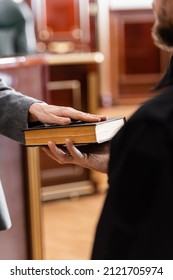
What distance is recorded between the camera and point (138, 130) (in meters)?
0.78

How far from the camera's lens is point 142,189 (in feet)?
2.54

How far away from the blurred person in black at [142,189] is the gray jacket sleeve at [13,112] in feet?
2.05

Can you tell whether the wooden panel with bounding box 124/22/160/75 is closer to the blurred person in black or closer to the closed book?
the closed book

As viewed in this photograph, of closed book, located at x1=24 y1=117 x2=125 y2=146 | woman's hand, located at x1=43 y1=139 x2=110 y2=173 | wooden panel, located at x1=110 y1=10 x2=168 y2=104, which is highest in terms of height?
closed book, located at x1=24 y1=117 x2=125 y2=146

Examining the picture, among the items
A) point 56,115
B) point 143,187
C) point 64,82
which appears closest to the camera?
point 143,187

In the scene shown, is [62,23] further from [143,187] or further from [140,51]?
[143,187]

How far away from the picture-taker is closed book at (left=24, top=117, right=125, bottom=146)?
47.6 inches

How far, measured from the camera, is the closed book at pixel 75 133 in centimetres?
121

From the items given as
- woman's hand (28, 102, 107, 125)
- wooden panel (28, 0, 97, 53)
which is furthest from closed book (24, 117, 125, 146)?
wooden panel (28, 0, 97, 53)

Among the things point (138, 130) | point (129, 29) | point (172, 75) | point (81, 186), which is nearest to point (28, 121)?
point (172, 75)

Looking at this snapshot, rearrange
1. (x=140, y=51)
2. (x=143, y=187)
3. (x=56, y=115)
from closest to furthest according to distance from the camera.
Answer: (x=143, y=187) → (x=56, y=115) → (x=140, y=51)

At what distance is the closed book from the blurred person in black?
398 millimetres

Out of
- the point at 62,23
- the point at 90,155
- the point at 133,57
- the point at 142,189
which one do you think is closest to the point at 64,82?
the point at 62,23

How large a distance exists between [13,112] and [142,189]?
0.70 meters
